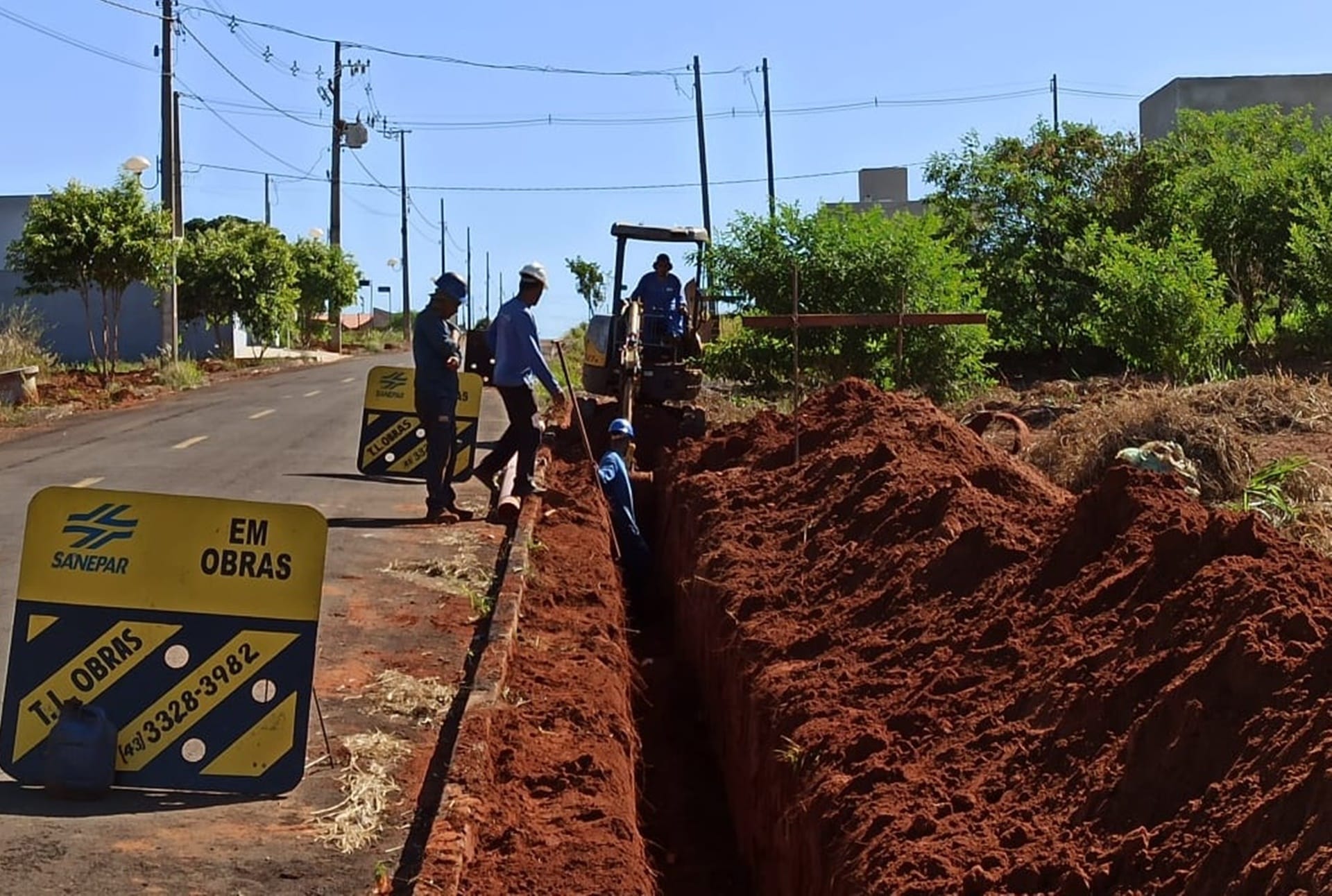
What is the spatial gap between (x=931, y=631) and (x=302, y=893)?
9.38 ft

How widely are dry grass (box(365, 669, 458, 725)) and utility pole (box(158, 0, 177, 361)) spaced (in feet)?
80.7

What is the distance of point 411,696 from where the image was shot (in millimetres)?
7145

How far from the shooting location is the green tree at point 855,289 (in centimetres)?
1972

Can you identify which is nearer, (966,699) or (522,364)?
(966,699)

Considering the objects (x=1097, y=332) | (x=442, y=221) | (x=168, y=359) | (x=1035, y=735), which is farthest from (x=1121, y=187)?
(x=442, y=221)

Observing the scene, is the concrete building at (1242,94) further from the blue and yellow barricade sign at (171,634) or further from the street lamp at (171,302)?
the blue and yellow barricade sign at (171,634)

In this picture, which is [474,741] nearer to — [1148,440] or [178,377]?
[1148,440]

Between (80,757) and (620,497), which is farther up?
(620,497)

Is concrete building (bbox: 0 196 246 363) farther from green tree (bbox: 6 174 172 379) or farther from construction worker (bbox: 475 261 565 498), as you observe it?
construction worker (bbox: 475 261 565 498)

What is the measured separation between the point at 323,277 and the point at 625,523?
1642 inches

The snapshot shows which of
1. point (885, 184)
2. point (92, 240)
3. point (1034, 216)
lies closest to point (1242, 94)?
point (885, 184)

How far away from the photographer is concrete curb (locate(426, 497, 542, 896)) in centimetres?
A: 514

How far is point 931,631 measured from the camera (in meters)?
6.62

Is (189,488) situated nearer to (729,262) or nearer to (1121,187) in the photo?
(729,262)
